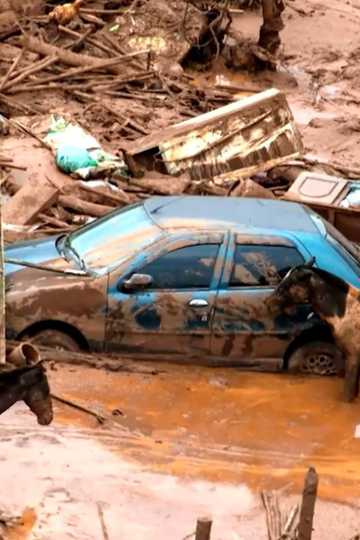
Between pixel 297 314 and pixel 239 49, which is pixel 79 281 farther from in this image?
pixel 239 49

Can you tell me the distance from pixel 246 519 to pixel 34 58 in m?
15.0

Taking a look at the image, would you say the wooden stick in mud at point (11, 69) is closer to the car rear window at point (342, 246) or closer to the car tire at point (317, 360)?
the car rear window at point (342, 246)

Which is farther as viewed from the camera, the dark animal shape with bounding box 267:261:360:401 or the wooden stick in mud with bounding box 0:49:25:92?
the wooden stick in mud with bounding box 0:49:25:92

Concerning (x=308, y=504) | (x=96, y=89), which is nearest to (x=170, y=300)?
(x=308, y=504)

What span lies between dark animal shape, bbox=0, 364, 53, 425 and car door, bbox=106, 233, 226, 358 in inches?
185

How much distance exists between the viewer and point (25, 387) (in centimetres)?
670

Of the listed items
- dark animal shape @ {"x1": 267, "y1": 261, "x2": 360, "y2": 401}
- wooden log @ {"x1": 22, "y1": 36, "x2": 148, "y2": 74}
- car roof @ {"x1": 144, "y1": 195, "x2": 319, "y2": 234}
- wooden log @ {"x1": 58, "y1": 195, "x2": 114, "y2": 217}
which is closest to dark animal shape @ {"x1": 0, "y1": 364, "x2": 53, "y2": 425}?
dark animal shape @ {"x1": 267, "y1": 261, "x2": 360, "y2": 401}

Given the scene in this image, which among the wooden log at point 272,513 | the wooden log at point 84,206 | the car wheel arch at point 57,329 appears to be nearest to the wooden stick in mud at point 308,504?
the wooden log at point 272,513

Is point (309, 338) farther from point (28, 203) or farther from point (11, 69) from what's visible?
point (11, 69)

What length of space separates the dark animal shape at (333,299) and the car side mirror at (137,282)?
4.21ft

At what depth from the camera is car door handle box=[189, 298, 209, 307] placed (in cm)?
1156

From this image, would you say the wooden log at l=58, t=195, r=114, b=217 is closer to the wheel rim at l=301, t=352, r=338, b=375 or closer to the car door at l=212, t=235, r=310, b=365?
→ the car door at l=212, t=235, r=310, b=365

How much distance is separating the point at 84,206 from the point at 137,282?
422 cm

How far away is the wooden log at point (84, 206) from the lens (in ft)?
50.4
